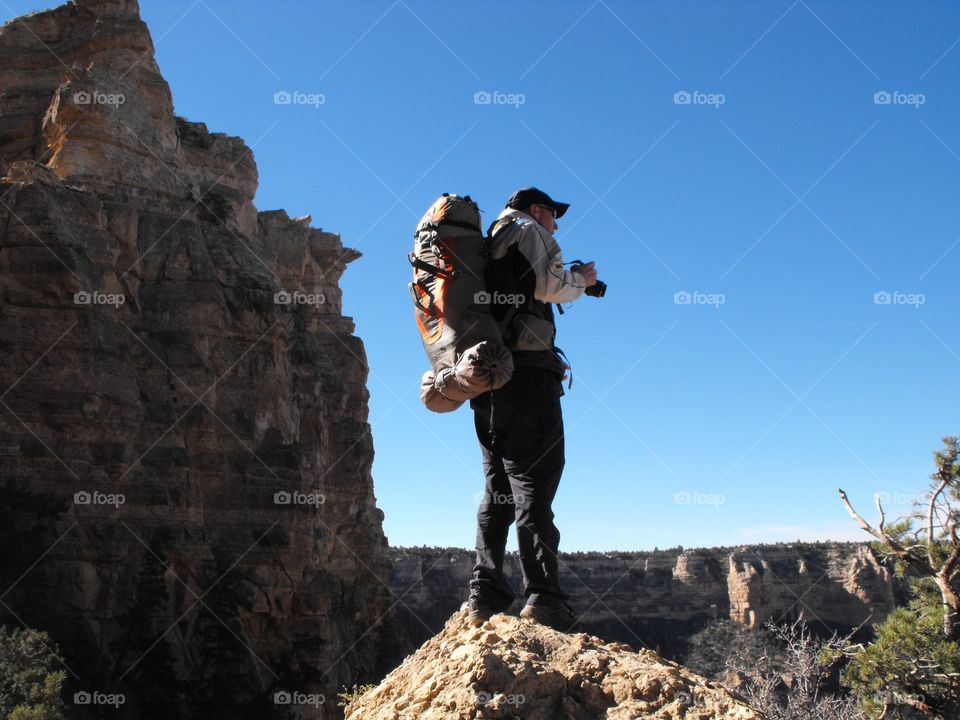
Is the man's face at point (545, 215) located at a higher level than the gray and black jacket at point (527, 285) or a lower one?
higher

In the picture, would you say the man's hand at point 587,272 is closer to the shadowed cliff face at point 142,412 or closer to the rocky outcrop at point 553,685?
the rocky outcrop at point 553,685

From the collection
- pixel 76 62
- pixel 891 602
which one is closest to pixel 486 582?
pixel 76 62

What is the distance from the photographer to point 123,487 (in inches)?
995

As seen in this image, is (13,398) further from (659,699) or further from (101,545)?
(659,699)

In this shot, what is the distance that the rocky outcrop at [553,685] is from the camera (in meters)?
3.81

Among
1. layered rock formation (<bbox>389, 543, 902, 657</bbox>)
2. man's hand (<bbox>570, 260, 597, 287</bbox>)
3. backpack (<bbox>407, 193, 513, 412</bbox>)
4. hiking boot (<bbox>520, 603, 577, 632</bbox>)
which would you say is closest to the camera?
backpack (<bbox>407, 193, 513, 412</bbox>)

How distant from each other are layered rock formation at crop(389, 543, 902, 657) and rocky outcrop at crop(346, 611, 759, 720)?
64.7 m

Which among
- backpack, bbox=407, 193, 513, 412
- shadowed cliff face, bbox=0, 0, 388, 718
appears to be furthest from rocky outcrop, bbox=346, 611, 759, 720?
shadowed cliff face, bbox=0, 0, 388, 718

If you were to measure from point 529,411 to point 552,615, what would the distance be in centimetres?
93

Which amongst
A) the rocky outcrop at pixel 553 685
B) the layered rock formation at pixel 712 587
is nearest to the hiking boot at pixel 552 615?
the rocky outcrop at pixel 553 685

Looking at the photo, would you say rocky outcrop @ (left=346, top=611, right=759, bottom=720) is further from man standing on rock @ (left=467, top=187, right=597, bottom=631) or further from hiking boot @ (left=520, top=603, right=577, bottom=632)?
man standing on rock @ (left=467, top=187, right=597, bottom=631)

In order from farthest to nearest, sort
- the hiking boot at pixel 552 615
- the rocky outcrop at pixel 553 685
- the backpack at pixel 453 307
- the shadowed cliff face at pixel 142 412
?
the shadowed cliff face at pixel 142 412 < the hiking boot at pixel 552 615 < the backpack at pixel 453 307 < the rocky outcrop at pixel 553 685

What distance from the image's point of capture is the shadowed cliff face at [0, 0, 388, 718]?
24109mm

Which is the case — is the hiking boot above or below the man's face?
below
